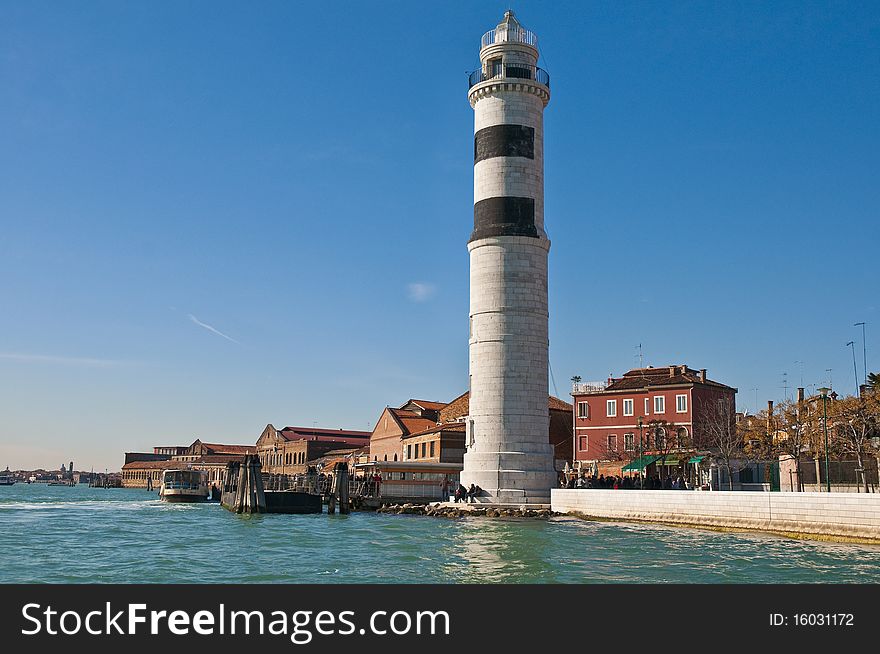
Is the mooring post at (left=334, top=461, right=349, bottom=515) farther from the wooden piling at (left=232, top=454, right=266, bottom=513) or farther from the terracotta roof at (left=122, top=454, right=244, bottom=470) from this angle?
the terracotta roof at (left=122, top=454, right=244, bottom=470)

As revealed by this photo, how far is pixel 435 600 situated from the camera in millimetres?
8852

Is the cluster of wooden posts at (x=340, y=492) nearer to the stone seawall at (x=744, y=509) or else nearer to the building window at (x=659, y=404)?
the stone seawall at (x=744, y=509)

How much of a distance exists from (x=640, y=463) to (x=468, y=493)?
28.4 feet

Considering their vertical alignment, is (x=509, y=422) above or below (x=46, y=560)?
above

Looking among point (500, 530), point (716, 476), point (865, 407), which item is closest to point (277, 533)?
point (500, 530)

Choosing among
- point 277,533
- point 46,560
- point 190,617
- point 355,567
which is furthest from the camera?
point 277,533

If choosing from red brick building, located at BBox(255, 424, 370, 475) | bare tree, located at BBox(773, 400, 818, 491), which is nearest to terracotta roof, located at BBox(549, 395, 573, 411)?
bare tree, located at BBox(773, 400, 818, 491)

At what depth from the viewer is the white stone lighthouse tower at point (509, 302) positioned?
111 feet

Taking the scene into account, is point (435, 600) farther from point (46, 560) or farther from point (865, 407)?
point (865, 407)

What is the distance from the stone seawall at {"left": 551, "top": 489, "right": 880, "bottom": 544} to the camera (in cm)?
2248

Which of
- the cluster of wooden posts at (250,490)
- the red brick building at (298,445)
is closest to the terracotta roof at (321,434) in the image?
the red brick building at (298,445)

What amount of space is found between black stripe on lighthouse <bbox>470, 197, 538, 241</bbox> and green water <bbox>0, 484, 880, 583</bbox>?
1104 cm

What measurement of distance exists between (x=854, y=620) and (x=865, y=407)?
2890 centimetres

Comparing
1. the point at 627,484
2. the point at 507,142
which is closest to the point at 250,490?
the point at 627,484
